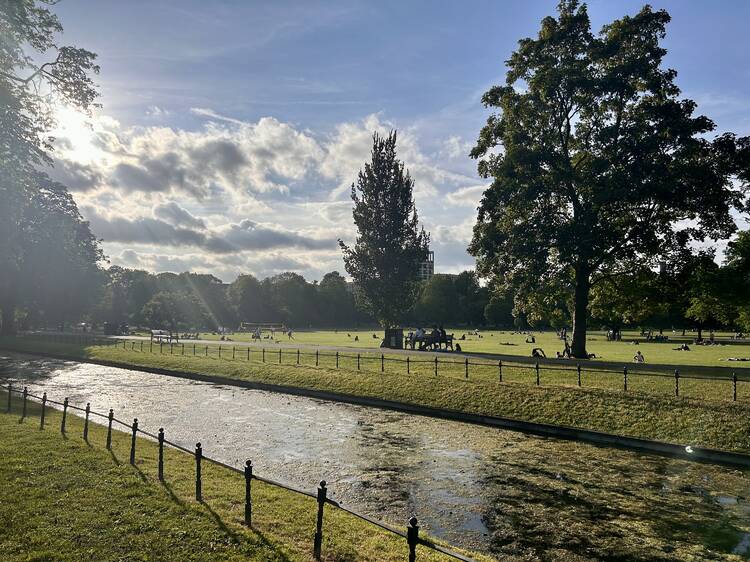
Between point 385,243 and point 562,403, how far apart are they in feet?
99.3

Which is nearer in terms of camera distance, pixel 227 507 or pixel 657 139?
pixel 227 507

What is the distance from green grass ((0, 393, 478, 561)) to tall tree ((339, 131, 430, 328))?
1474 inches

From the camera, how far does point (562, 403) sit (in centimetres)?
2236

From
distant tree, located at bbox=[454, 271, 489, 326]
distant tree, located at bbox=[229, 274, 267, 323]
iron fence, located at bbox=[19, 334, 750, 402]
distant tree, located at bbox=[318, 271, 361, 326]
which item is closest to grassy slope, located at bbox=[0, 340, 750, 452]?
iron fence, located at bbox=[19, 334, 750, 402]

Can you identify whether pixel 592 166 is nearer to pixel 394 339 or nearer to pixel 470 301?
pixel 394 339

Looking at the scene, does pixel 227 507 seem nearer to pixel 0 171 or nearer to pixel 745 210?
pixel 0 171

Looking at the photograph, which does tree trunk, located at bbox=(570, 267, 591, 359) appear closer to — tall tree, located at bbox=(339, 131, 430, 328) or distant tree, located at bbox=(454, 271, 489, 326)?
tall tree, located at bbox=(339, 131, 430, 328)

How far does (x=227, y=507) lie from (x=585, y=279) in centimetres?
2954

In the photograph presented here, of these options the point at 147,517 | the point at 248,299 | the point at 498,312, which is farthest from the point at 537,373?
the point at 248,299

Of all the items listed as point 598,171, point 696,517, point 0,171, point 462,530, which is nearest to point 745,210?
point 598,171

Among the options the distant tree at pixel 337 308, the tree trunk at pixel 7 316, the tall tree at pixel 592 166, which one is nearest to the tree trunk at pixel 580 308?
the tall tree at pixel 592 166

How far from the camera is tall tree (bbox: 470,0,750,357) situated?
96.4 feet

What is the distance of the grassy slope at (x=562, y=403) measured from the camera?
18562 mm

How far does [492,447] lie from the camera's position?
18.2 metres
